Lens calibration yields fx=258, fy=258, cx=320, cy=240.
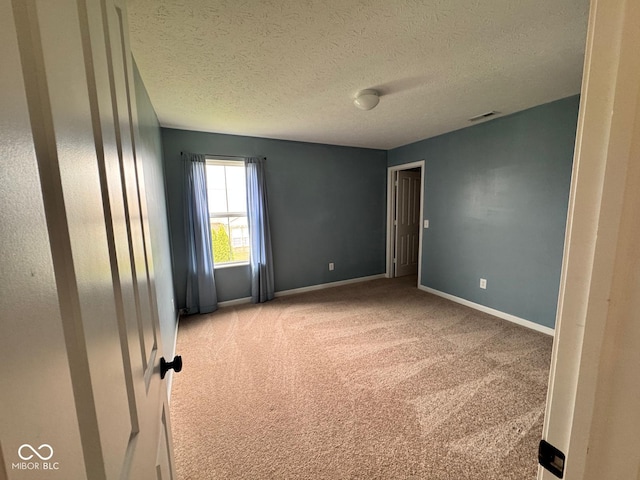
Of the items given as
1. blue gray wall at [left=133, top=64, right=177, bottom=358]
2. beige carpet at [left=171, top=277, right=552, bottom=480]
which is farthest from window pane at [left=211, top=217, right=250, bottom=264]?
blue gray wall at [left=133, top=64, right=177, bottom=358]

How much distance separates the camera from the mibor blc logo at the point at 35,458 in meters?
0.22

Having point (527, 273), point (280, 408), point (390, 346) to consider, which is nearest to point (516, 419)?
point (390, 346)

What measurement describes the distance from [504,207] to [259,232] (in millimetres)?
3074

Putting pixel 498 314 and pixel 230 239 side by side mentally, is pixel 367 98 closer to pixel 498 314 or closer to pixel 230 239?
pixel 230 239

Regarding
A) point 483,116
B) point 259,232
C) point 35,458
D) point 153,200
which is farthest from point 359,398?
point 483,116

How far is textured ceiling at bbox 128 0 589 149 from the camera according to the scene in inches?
51.7

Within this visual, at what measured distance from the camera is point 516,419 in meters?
1.67

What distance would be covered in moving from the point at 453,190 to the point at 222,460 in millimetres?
3732

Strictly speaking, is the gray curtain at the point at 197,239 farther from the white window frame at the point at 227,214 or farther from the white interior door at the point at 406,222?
the white interior door at the point at 406,222

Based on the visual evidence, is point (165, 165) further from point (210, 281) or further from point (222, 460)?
point (222, 460)

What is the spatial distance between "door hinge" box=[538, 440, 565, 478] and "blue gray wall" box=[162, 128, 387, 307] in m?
3.52

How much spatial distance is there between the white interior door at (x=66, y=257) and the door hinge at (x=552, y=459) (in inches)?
30.4

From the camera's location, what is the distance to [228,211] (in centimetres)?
361

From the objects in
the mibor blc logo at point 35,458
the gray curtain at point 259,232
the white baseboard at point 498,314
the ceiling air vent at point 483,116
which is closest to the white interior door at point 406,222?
the white baseboard at point 498,314
